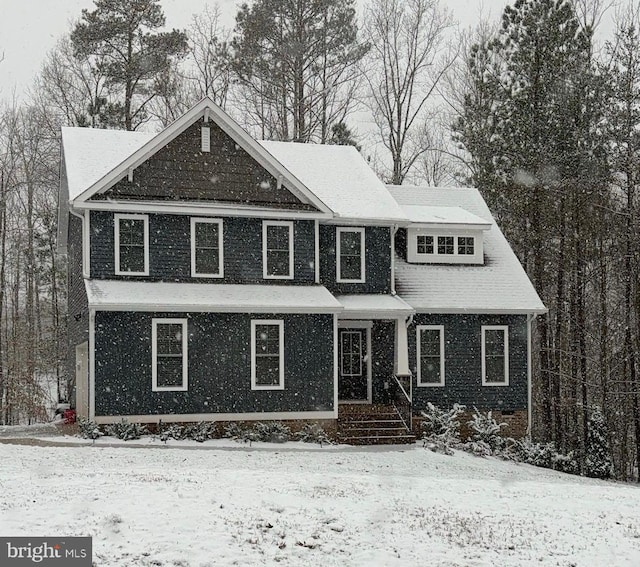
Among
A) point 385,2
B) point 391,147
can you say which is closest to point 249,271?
point 391,147

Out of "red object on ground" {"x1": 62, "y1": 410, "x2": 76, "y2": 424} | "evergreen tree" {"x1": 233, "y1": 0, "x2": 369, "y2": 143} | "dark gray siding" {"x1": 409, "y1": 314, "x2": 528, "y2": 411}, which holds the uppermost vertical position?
"evergreen tree" {"x1": 233, "y1": 0, "x2": 369, "y2": 143}

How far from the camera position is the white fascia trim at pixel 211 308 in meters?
20.1

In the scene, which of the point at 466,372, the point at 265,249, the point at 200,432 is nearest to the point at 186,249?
the point at 265,249

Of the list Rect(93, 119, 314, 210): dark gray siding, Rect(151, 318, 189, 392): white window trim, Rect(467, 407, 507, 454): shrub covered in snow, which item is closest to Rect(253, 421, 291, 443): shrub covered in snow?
Rect(151, 318, 189, 392): white window trim

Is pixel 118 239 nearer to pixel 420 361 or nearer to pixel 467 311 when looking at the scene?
pixel 420 361

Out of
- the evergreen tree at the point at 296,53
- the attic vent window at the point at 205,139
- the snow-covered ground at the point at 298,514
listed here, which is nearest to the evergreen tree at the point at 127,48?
the evergreen tree at the point at 296,53

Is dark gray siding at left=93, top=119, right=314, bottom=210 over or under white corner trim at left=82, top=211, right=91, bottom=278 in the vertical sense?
over

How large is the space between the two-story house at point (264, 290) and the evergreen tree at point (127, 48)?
11.4 m

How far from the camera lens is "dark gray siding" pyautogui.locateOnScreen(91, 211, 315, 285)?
21234mm

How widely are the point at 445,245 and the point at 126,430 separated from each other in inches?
421

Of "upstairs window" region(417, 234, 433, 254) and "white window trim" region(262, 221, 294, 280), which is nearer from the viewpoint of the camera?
"white window trim" region(262, 221, 294, 280)

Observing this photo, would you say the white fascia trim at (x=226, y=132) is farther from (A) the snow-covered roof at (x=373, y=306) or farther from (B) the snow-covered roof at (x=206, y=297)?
(A) the snow-covered roof at (x=373, y=306)

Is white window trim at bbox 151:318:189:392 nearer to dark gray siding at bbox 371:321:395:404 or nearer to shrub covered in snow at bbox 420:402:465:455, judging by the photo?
dark gray siding at bbox 371:321:395:404
